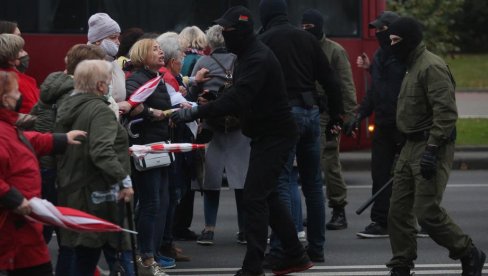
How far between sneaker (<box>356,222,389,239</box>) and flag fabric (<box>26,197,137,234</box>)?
4732mm

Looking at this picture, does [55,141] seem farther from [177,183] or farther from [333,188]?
[333,188]

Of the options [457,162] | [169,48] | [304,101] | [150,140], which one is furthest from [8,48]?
[457,162]

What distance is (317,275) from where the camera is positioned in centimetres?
917

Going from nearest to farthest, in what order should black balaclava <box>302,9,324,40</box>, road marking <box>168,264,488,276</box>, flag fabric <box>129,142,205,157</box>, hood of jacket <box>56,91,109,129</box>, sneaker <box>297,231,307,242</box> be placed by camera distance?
hood of jacket <box>56,91,109,129</box> → flag fabric <box>129,142,205,157</box> → road marking <box>168,264,488,276</box> → sneaker <box>297,231,307,242</box> → black balaclava <box>302,9,324,40</box>

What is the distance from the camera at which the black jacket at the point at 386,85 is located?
10.7m

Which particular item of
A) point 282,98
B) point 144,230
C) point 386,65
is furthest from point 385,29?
point 144,230

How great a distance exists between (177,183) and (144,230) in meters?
1.07

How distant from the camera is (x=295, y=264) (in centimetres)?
908

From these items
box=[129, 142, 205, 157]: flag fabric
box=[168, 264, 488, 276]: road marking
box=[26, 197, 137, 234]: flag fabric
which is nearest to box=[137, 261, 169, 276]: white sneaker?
box=[168, 264, 488, 276]: road marking

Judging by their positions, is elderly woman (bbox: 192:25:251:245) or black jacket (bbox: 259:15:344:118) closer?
black jacket (bbox: 259:15:344:118)

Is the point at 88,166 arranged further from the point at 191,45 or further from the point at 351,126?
the point at 351,126

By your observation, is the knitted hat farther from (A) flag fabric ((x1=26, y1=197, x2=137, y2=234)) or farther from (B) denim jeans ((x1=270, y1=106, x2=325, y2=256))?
(A) flag fabric ((x1=26, y1=197, x2=137, y2=234))

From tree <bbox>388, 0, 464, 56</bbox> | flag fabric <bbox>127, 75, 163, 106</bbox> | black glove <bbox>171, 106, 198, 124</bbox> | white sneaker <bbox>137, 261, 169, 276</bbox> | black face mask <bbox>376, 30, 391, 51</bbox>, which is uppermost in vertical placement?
flag fabric <bbox>127, 75, 163, 106</bbox>

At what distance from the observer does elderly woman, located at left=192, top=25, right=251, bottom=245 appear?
1023cm
